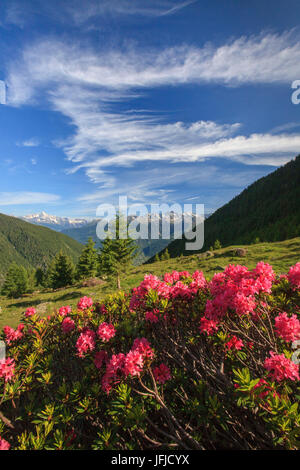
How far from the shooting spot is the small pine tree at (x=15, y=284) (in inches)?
2024

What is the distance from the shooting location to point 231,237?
99438 millimetres

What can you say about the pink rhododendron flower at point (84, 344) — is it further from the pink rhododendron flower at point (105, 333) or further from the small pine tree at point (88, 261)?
the small pine tree at point (88, 261)

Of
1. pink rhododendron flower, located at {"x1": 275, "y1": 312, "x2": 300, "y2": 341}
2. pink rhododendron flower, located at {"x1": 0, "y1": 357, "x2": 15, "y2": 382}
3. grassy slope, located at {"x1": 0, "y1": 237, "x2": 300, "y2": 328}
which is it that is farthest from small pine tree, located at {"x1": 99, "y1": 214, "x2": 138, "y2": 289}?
pink rhododendron flower, located at {"x1": 275, "y1": 312, "x2": 300, "y2": 341}

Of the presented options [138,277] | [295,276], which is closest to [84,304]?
[295,276]

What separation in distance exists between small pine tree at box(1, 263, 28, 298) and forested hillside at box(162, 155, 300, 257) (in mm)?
69188

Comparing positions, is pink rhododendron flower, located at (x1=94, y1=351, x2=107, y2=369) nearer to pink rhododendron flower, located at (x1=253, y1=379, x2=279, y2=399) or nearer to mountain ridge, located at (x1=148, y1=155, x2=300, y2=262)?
pink rhododendron flower, located at (x1=253, y1=379, x2=279, y2=399)

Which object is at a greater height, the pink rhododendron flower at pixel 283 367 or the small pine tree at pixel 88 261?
the pink rhododendron flower at pixel 283 367

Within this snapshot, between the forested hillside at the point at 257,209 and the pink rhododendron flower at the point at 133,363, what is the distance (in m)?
91.5

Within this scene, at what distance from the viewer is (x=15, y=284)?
52.0 m

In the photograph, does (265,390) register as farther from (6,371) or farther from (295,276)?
(6,371)

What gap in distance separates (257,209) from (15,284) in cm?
12259

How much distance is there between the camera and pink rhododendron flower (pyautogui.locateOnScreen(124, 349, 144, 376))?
2.26 m

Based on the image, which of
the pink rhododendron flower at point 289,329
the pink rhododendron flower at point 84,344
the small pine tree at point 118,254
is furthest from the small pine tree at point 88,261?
the pink rhododendron flower at point 289,329
